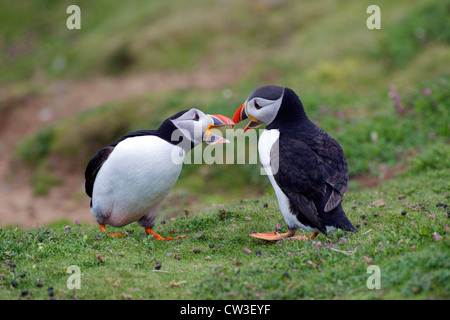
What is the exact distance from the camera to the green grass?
4582mm

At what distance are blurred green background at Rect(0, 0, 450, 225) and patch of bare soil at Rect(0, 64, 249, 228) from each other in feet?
0.18

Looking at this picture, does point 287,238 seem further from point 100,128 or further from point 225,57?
point 225,57

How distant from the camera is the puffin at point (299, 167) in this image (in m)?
5.88

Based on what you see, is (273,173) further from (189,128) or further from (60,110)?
(60,110)

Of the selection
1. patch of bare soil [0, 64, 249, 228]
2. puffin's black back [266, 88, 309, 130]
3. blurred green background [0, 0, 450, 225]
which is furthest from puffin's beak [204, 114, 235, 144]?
patch of bare soil [0, 64, 249, 228]

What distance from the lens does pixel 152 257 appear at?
5.82 metres

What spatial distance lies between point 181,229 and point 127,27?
14.4 metres

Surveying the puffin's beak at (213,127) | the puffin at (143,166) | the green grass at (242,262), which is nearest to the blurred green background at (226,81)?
the puffin at (143,166)

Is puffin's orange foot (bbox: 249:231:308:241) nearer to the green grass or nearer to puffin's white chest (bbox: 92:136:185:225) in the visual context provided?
the green grass

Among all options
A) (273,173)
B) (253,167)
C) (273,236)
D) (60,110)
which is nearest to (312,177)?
(273,173)

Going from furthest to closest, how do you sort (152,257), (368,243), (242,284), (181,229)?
1. (181,229)
2. (152,257)
3. (368,243)
4. (242,284)

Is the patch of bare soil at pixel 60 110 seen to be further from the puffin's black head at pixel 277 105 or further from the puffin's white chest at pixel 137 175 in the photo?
the puffin's black head at pixel 277 105

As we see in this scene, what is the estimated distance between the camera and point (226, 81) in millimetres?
15938
